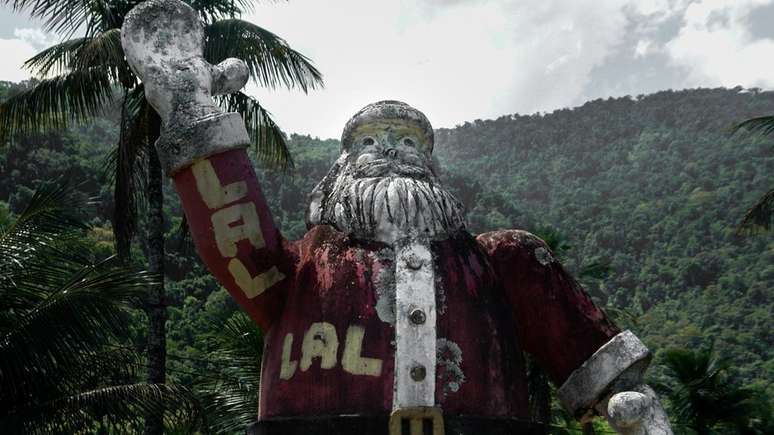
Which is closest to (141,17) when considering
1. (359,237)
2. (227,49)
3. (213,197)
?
(213,197)

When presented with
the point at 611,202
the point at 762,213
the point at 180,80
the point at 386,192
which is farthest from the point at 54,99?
the point at 611,202

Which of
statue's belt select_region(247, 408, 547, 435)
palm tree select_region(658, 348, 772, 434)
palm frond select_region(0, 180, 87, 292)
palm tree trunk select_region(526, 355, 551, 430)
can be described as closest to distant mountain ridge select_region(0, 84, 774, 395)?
palm tree select_region(658, 348, 772, 434)

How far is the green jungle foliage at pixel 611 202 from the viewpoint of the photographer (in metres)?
17.7

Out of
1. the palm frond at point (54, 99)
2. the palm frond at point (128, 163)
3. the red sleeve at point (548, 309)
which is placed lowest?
the red sleeve at point (548, 309)

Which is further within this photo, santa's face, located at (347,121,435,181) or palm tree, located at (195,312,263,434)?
palm tree, located at (195,312,263,434)

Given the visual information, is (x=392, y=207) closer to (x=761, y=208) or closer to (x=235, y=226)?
(x=235, y=226)

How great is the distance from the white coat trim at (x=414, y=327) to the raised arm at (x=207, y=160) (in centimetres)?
53

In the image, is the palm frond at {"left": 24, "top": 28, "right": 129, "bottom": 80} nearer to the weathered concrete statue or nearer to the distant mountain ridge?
the distant mountain ridge

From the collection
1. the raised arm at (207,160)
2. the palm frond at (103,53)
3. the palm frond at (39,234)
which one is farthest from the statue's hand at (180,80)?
the palm frond at (103,53)

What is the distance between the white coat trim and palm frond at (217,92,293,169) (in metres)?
6.35

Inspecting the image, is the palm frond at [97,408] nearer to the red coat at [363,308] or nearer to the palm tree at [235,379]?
the palm tree at [235,379]

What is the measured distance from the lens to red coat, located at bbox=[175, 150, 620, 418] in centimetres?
379

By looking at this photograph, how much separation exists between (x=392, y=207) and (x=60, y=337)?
4.08m

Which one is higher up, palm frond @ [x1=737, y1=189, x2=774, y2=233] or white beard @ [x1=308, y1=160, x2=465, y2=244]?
palm frond @ [x1=737, y1=189, x2=774, y2=233]
